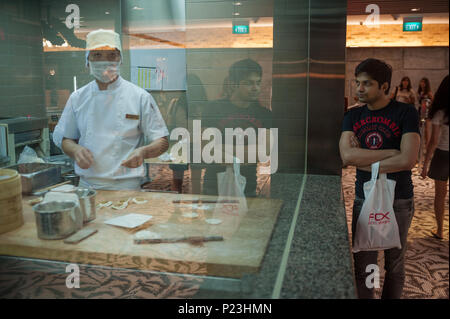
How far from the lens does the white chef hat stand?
0.85m

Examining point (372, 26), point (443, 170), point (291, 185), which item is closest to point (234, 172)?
point (443, 170)

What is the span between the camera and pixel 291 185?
80.7 inches

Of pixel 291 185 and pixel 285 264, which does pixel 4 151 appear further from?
pixel 291 185

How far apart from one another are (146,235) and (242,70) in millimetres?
494

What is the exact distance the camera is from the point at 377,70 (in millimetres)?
1952

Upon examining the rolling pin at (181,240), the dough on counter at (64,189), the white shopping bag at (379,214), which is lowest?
the white shopping bag at (379,214)

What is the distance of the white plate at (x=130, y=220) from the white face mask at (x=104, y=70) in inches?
13.0

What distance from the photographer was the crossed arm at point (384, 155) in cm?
186

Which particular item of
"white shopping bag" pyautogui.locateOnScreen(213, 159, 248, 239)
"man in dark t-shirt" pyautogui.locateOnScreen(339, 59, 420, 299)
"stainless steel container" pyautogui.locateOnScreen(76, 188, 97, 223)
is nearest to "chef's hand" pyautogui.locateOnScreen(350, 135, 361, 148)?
"man in dark t-shirt" pyautogui.locateOnScreen(339, 59, 420, 299)

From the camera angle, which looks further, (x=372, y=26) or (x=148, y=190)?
(x=372, y=26)

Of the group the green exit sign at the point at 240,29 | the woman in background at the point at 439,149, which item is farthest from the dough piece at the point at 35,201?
the woman in background at the point at 439,149

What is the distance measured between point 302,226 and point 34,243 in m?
1.02

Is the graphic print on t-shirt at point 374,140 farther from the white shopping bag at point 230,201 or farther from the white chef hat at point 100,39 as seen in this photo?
the white chef hat at point 100,39
